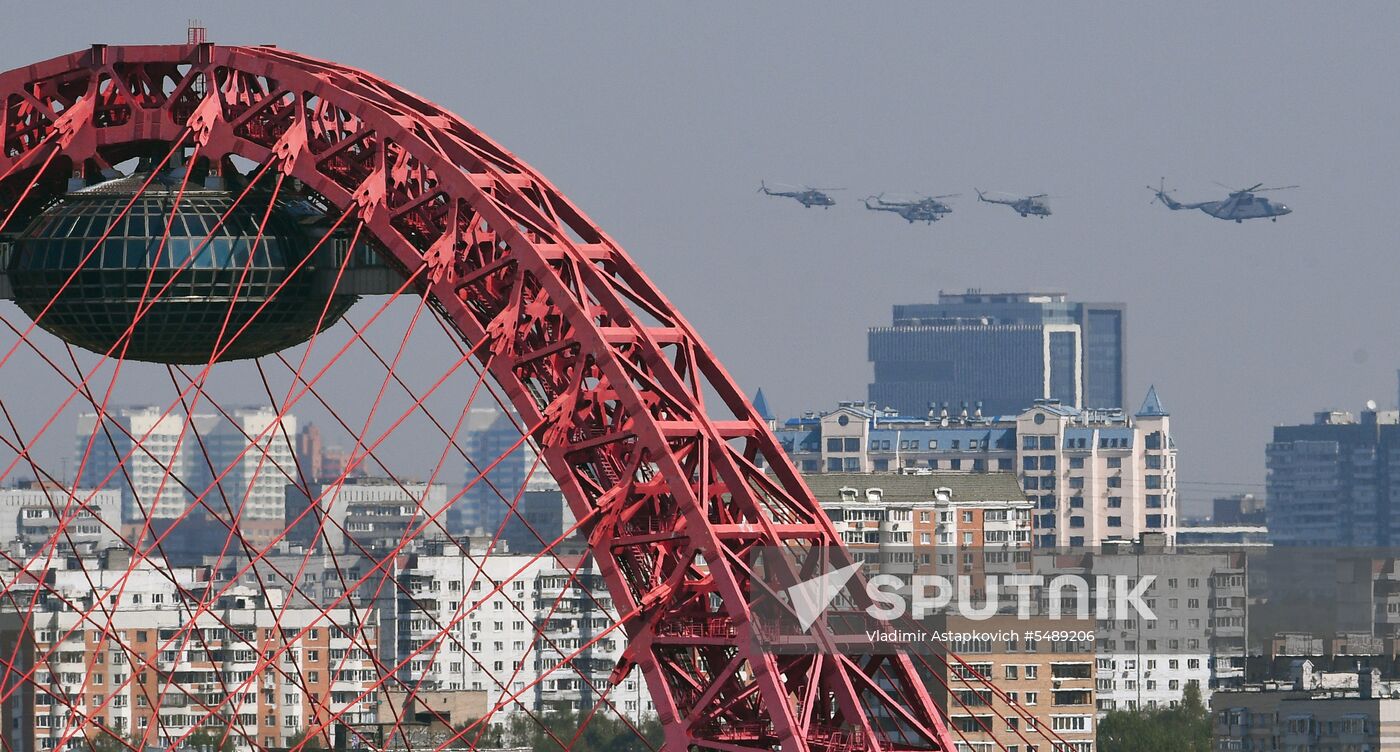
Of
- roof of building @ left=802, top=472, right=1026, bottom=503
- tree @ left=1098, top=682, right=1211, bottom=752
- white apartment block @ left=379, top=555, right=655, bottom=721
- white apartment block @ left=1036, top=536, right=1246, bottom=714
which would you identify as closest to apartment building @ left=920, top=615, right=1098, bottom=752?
tree @ left=1098, top=682, right=1211, bottom=752

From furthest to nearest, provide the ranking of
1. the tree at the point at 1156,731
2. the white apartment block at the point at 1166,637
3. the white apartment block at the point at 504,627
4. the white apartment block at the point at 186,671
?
the white apartment block at the point at 504,627 → the white apartment block at the point at 186,671 → the white apartment block at the point at 1166,637 → the tree at the point at 1156,731

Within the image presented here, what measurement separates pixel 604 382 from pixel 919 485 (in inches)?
5283

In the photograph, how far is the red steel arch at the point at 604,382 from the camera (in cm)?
4594

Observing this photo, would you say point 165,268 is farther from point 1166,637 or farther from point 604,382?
point 1166,637

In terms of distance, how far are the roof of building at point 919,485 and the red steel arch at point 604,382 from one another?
12637 centimetres

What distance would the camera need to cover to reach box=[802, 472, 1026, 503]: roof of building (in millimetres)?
178875

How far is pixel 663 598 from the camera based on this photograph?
4684 centimetres

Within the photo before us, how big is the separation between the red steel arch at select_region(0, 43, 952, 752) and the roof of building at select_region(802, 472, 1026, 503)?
126 meters

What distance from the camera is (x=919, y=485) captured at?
18050cm

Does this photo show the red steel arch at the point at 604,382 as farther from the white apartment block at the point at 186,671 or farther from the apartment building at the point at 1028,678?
the white apartment block at the point at 186,671

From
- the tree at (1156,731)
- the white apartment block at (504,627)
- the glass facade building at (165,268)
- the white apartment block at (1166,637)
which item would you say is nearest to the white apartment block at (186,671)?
the white apartment block at (504,627)

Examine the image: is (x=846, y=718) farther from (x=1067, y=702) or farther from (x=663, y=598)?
(x=1067, y=702)

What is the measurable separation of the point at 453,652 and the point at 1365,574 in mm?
84082

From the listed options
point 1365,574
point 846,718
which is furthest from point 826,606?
point 1365,574
